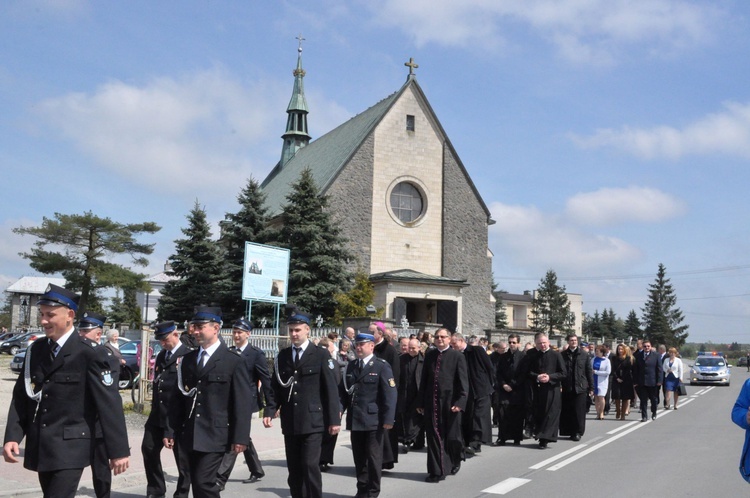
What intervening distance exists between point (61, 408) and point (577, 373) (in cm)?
1122

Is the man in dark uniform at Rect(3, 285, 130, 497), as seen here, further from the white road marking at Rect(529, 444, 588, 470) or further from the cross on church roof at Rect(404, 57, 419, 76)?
the cross on church roof at Rect(404, 57, 419, 76)

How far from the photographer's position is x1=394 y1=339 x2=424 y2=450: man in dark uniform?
1096cm

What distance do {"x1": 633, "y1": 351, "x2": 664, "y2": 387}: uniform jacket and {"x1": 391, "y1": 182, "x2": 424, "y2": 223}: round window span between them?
23.4 meters

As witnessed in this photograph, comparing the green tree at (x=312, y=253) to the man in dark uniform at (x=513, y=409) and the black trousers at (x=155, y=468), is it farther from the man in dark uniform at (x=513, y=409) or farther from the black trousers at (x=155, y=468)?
the black trousers at (x=155, y=468)

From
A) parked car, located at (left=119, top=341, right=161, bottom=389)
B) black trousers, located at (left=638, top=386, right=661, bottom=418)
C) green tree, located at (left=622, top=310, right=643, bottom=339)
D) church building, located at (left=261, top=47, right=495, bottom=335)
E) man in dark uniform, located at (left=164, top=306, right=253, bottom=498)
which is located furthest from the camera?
green tree, located at (left=622, top=310, right=643, bottom=339)

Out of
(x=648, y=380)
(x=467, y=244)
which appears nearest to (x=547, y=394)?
(x=648, y=380)

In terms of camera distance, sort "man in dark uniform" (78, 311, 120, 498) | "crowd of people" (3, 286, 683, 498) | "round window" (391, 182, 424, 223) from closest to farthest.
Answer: "crowd of people" (3, 286, 683, 498), "man in dark uniform" (78, 311, 120, 498), "round window" (391, 182, 424, 223)

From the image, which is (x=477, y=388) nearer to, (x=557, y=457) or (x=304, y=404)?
(x=557, y=457)

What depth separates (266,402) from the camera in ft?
25.3

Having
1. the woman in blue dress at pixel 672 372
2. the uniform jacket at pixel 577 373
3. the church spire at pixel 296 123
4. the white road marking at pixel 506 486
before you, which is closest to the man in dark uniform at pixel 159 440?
the white road marking at pixel 506 486

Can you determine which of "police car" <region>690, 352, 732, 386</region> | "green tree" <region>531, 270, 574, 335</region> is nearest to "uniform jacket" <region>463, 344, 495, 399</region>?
"police car" <region>690, 352, 732, 386</region>

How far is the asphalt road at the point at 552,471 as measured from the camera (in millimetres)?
8562

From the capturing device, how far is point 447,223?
41.5 metres

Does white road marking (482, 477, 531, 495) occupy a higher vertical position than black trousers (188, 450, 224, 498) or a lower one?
lower
